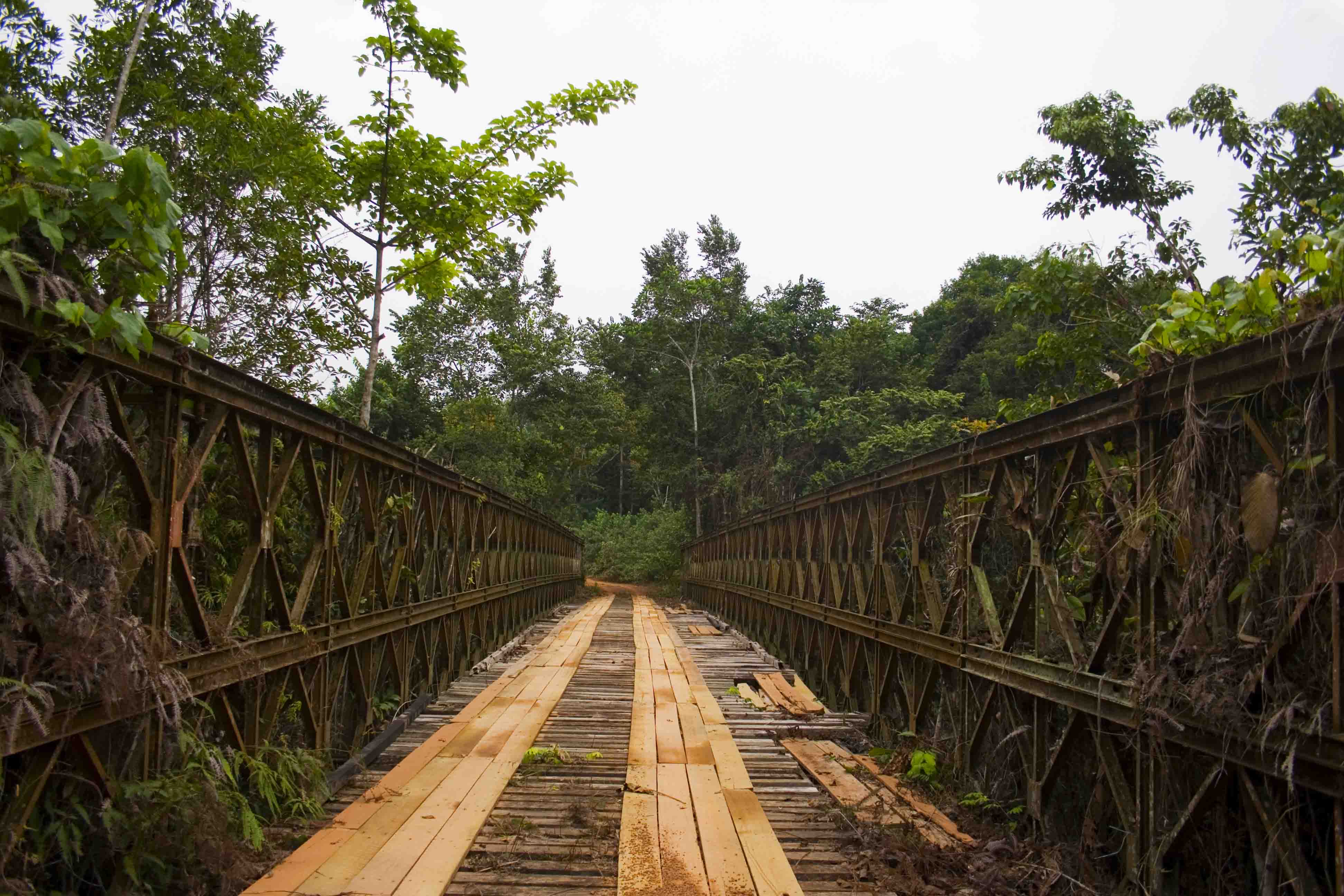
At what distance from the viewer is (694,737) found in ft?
21.6

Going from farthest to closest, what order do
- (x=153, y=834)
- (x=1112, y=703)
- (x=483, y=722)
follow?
(x=483, y=722) → (x=1112, y=703) → (x=153, y=834)

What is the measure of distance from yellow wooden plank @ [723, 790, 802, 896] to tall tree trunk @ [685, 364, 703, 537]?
28767mm

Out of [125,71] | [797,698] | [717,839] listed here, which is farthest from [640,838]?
[125,71]

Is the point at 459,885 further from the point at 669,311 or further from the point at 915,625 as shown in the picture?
the point at 669,311

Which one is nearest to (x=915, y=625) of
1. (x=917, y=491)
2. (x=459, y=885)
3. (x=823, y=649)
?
(x=917, y=491)

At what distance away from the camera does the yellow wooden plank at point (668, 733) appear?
6.01 m

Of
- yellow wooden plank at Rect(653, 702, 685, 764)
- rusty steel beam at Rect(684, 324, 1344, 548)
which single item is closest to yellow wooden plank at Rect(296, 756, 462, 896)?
yellow wooden plank at Rect(653, 702, 685, 764)

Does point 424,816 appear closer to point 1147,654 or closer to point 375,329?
point 1147,654

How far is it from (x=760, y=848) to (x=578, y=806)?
110 centimetres

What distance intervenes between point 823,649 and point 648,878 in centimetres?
578

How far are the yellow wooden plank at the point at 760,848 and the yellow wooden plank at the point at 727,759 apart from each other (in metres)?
0.17

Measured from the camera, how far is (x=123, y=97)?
26.0 ft

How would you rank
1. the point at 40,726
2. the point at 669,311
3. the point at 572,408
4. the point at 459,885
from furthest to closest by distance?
the point at 669,311
the point at 572,408
the point at 459,885
the point at 40,726

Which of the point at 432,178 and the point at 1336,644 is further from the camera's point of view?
the point at 432,178
